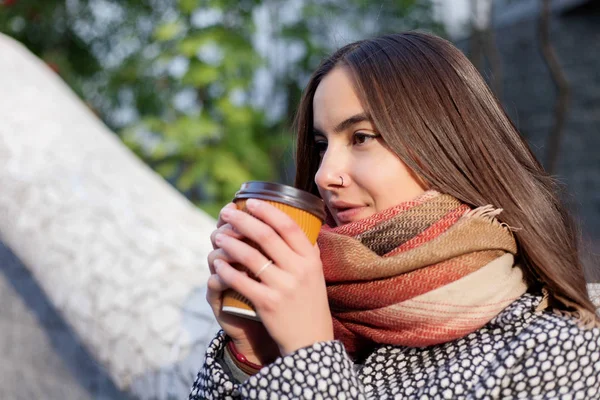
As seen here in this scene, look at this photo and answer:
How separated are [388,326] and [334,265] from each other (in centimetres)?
15

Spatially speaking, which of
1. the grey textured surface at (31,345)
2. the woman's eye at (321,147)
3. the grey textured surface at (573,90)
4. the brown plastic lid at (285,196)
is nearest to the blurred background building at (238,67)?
the grey textured surface at (573,90)

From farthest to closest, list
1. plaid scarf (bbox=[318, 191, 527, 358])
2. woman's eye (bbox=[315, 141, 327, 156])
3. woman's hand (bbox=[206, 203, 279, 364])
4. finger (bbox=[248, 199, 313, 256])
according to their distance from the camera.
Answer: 1. woman's eye (bbox=[315, 141, 327, 156])
2. woman's hand (bbox=[206, 203, 279, 364])
3. plaid scarf (bbox=[318, 191, 527, 358])
4. finger (bbox=[248, 199, 313, 256])

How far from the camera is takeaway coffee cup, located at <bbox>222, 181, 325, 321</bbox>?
1.11m

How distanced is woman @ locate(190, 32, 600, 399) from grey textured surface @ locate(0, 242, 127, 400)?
1782 mm

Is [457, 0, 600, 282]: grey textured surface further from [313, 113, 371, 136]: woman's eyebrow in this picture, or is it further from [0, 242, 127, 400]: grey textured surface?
[313, 113, 371, 136]: woman's eyebrow

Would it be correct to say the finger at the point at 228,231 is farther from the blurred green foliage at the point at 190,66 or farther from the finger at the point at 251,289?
the blurred green foliage at the point at 190,66

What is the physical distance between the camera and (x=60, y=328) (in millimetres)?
2961

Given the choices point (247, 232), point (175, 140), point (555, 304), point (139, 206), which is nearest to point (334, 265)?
point (247, 232)

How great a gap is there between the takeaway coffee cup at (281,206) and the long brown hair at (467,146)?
0.27m

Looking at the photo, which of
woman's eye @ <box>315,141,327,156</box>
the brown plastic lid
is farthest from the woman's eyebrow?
the brown plastic lid

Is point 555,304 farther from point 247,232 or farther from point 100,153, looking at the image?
point 100,153

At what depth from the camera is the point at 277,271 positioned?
3.64 feet

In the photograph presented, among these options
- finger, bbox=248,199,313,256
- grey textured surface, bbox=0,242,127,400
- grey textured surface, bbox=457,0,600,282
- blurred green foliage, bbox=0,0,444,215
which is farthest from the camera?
grey textured surface, bbox=457,0,600,282

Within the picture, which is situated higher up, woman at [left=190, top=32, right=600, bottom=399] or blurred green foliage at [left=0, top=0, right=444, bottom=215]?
woman at [left=190, top=32, right=600, bottom=399]
